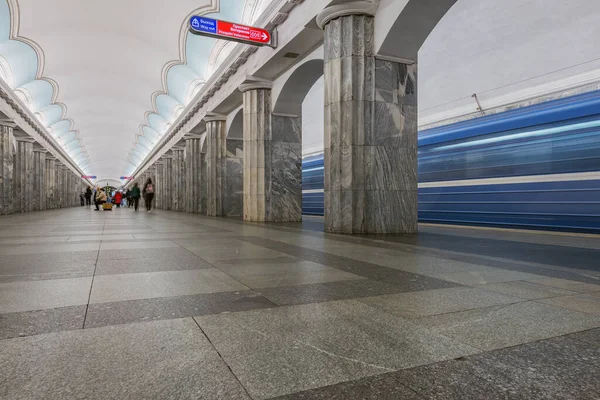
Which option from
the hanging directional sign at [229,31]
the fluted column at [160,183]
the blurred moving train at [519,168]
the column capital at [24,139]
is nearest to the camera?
the blurred moving train at [519,168]

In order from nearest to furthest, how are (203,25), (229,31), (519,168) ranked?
(519,168), (203,25), (229,31)

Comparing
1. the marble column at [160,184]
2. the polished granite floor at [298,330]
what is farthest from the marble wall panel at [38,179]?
the polished granite floor at [298,330]

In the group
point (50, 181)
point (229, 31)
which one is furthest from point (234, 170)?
point (50, 181)

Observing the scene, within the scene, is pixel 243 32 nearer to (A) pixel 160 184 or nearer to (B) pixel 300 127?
(B) pixel 300 127

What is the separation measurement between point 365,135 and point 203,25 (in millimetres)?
5229

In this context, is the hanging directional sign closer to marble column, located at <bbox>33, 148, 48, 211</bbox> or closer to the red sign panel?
the red sign panel

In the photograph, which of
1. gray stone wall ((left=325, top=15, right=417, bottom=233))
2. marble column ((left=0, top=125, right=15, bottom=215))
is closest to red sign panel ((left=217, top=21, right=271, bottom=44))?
gray stone wall ((left=325, top=15, right=417, bottom=233))

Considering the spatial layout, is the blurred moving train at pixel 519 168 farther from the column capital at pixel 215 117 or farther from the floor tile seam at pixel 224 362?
the column capital at pixel 215 117

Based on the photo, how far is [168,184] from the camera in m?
37.5

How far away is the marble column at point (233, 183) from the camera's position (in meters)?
A: 19.5

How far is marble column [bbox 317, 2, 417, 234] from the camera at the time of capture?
8562 mm

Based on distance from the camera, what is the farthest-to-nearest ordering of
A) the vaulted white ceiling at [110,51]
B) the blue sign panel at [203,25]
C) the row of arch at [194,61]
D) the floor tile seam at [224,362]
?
the vaulted white ceiling at [110,51] → the row of arch at [194,61] → the blue sign panel at [203,25] → the floor tile seam at [224,362]

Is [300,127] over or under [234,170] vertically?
over

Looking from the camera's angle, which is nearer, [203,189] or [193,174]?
[203,189]
